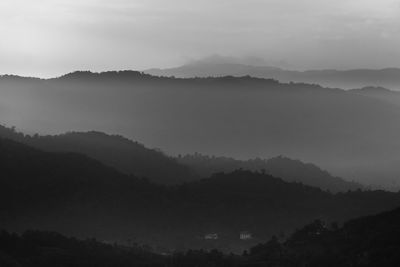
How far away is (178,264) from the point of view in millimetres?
169750

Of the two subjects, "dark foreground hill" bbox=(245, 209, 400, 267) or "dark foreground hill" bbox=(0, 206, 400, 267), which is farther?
"dark foreground hill" bbox=(0, 206, 400, 267)

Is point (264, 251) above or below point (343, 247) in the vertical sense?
below

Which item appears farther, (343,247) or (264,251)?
(264,251)

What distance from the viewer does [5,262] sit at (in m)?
156

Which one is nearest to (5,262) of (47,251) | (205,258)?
(47,251)

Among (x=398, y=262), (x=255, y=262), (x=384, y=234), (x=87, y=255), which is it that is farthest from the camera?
(x=87, y=255)

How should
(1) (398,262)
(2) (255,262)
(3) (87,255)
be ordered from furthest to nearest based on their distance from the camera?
(3) (87,255) < (2) (255,262) < (1) (398,262)

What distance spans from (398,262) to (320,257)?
20.5 meters

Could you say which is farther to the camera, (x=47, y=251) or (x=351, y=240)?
(x=47, y=251)

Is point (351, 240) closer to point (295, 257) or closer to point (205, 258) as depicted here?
point (295, 257)

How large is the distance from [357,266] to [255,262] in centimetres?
2512

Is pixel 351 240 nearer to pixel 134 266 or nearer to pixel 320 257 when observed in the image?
pixel 320 257

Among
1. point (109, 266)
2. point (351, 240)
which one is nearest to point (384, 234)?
point (351, 240)

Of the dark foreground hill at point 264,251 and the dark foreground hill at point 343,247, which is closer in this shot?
the dark foreground hill at point 343,247
